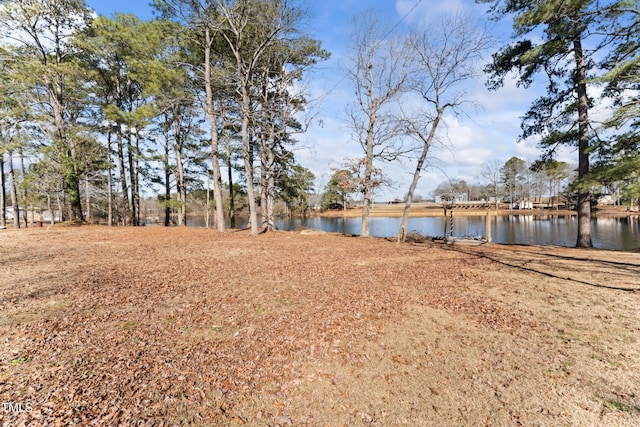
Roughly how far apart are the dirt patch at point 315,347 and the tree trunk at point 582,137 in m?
6.19

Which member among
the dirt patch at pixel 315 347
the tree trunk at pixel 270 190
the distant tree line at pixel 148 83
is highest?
the distant tree line at pixel 148 83

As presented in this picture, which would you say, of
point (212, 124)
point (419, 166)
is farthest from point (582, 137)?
point (212, 124)

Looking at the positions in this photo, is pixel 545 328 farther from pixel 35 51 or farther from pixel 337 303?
pixel 35 51

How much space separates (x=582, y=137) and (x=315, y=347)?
1257cm

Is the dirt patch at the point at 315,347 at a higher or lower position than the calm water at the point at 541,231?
higher

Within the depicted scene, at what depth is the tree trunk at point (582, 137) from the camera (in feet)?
32.7

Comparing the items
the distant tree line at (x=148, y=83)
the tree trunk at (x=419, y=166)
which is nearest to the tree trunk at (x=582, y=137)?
the tree trunk at (x=419, y=166)

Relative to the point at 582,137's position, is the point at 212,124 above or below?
above

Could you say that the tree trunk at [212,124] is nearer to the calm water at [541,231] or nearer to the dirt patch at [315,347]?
the dirt patch at [315,347]

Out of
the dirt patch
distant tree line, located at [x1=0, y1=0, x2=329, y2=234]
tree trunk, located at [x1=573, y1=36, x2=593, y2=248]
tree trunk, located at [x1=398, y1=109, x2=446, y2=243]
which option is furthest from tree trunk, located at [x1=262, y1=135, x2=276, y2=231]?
tree trunk, located at [x1=573, y1=36, x2=593, y2=248]

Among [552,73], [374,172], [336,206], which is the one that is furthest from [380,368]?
[336,206]

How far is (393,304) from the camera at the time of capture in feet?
13.9

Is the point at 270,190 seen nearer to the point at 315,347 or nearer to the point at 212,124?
the point at 212,124

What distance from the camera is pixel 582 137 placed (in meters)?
9.95
